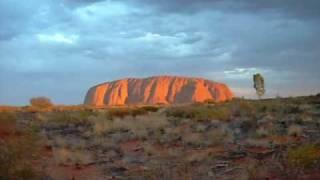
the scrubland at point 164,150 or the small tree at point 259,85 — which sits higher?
the small tree at point 259,85

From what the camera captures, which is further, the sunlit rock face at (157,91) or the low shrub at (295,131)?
the sunlit rock face at (157,91)

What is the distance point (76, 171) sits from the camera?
18.8 m

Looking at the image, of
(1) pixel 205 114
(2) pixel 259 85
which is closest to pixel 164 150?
(1) pixel 205 114

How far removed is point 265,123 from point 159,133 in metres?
6.16

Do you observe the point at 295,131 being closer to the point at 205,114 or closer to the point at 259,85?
the point at 205,114

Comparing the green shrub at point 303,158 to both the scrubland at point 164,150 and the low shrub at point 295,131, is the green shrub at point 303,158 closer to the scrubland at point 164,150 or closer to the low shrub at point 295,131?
the scrubland at point 164,150

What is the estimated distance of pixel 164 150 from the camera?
2239cm

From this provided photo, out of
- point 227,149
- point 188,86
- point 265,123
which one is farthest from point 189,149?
point 188,86

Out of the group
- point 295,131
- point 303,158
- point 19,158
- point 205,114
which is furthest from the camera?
point 205,114

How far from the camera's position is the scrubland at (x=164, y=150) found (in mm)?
15508

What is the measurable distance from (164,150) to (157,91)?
120m

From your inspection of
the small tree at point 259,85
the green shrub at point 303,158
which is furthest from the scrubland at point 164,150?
the small tree at point 259,85

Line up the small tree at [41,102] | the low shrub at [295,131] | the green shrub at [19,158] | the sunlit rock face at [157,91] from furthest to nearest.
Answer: the sunlit rock face at [157,91] → the small tree at [41,102] → the low shrub at [295,131] → the green shrub at [19,158]

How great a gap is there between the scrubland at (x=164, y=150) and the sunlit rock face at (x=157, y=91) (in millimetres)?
104062
